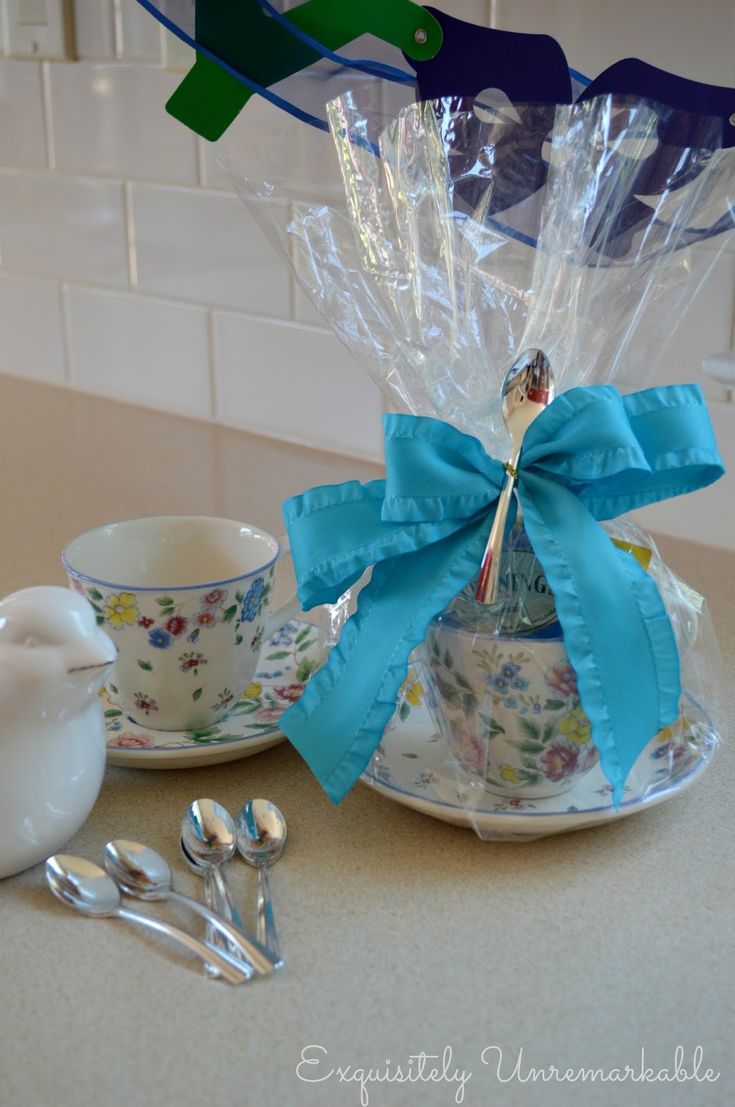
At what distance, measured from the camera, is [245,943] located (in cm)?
46

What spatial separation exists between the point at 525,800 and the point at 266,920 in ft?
0.41

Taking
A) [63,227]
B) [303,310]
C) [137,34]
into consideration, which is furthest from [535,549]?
[63,227]

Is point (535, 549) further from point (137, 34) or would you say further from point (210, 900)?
point (137, 34)

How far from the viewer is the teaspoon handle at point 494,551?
1.66 ft

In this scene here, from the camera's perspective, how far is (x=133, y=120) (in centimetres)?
112

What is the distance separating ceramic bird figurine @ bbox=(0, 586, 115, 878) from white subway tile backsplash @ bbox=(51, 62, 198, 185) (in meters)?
0.70

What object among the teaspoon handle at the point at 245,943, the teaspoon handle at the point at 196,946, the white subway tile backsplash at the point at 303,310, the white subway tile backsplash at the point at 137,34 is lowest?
the teaspoon handle at the point at 196,946

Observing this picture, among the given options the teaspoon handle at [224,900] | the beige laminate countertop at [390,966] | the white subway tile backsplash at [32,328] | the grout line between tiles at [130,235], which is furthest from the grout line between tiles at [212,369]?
the teaspoon handle at [224,900]

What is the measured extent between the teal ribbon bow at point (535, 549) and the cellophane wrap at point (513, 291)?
22 mm

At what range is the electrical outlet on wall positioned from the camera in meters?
1.13

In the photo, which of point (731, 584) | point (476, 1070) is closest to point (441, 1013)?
point (476, 1070)

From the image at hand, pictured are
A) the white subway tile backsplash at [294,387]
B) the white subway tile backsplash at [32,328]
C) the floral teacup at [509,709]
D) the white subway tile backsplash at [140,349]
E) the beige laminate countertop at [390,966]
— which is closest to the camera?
the beige laminate countertop at [390,966]

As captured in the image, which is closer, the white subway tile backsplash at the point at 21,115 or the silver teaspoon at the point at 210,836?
the silver teaspoon at the point at 210,836

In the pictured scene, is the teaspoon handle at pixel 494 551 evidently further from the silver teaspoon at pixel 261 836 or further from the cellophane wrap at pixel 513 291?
the silver teaspoon at pixel 261 836
